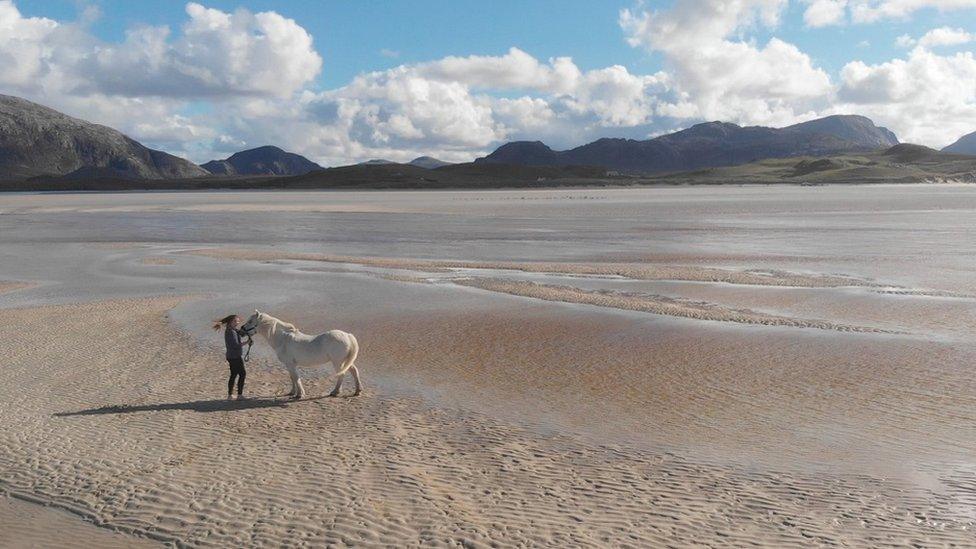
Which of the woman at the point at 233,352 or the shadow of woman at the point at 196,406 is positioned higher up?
the woman at the point at 233,352

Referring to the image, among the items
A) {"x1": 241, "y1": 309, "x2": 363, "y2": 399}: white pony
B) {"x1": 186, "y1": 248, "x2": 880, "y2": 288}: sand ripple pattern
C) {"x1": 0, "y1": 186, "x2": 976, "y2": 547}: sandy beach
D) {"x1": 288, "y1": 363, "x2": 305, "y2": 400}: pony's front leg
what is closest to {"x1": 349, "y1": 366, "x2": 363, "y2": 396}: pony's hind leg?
{"x1": 241, "y1": 309, "x2": 363, "y2": 399}: white pony

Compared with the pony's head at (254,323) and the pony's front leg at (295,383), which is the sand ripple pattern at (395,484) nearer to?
the pony's front leg at (295,383)

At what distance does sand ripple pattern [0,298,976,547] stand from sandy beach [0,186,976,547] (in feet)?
0.13

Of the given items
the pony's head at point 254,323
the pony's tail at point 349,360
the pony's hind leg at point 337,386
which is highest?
the pony's head at point 254,323

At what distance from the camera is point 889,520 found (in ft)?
27.1

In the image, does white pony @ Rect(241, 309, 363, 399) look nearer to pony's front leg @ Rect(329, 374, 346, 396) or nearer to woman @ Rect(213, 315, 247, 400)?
pony's front leg @ Rect(329, 374, 346, 396)

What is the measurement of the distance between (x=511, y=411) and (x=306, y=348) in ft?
11.3

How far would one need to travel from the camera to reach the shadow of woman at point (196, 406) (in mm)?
12148

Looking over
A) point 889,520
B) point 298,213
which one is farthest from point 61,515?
point 298,213

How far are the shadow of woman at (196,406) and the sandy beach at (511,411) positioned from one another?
69 millimetres

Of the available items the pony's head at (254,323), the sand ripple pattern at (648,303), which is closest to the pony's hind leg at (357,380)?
the pony's head at (254,323)

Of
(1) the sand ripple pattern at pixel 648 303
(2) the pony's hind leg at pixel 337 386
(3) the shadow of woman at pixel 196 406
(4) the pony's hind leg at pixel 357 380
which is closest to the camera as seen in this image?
(3) the shadow of woman at pixel 196 406

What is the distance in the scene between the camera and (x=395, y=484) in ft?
30.5

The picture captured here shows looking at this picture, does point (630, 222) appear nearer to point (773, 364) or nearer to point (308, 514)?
point (773, 364)
